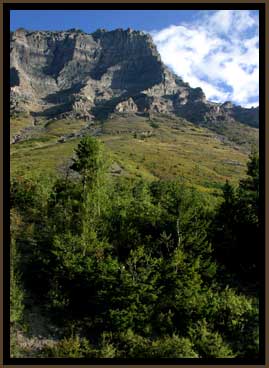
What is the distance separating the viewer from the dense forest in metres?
34.5

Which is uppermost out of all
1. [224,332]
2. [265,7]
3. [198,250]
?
[265,7]

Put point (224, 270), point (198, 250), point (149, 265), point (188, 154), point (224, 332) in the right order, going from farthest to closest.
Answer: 1. point (188, 154)
2. point (224, 270)
3. point (198, 250)
4. point (149, 265)
5. point (224, 332)

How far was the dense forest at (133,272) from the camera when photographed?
34.5 metres

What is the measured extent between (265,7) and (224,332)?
2632 centimetres

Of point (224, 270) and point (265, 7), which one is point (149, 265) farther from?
point (265, 7)

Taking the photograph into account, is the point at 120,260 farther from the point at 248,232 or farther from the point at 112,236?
the point at 248,232

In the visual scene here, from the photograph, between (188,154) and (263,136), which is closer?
(263,136)

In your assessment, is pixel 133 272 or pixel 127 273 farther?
pixel 133 272

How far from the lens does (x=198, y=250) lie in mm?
41688

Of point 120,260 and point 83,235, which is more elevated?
point 83,235

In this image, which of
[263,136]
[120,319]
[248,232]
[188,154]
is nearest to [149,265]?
[120,319]

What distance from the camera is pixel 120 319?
35594 millimetres

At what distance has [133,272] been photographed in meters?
37.9

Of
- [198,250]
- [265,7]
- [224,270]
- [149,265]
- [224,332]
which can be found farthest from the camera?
[224,270]
